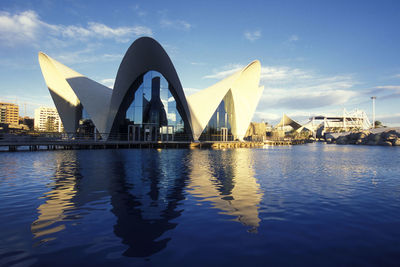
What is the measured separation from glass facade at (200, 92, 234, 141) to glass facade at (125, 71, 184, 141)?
7.16m

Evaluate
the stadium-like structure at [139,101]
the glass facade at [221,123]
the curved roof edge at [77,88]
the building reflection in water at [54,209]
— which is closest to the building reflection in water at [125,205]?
the building reflection in water at [54,209]

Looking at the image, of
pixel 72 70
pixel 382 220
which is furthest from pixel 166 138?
pixel 382 220

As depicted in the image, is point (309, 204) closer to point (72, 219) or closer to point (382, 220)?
point (382, 220)

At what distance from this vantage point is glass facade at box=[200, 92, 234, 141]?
4129 cm

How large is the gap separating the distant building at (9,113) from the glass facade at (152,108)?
439 feet

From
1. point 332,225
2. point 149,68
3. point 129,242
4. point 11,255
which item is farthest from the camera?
point 149,68

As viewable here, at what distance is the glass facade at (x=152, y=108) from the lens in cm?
3616

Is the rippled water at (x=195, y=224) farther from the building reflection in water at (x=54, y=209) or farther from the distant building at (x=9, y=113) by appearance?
the distant building at (x=9, y=113)

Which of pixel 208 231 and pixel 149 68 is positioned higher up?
pixel 149 68

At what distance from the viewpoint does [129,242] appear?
4.18 meters

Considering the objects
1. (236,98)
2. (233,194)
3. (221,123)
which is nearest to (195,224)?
(233,194)

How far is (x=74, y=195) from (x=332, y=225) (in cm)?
674

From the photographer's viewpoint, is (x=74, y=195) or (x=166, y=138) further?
(x=166, y=138)

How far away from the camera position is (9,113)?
14225cm
